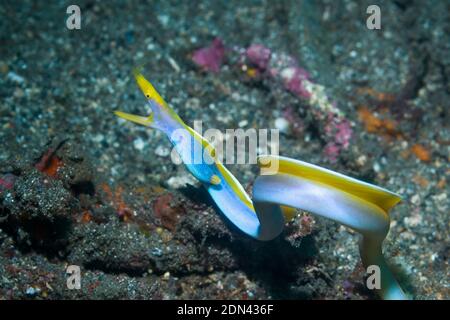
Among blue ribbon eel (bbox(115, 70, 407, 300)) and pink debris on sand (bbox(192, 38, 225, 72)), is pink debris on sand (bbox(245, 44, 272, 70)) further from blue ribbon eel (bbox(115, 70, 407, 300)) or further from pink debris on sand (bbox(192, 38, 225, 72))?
blue ribbon eel (bbox(115, 70, 407, 300))

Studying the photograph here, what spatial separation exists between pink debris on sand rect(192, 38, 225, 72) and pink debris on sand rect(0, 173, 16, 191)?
8.59 feet

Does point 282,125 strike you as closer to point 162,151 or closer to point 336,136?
point 336,136

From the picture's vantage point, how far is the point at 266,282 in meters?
3.85

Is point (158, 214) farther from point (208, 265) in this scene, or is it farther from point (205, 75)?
point (205, 75)

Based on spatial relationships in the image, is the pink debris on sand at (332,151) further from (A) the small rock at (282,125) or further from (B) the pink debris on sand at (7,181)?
(B) the pink debris on sand at (7,181)

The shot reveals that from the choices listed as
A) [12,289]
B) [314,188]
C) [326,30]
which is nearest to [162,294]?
[12,289]

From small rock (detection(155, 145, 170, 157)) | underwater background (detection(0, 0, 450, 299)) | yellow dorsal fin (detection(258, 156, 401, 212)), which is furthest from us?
small rock (detection(155, 145, 170, 157))

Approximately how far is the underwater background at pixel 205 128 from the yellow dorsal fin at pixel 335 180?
0.89 m

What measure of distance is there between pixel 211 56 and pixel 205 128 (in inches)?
45.1

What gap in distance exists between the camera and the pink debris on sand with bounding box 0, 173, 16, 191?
348 centimetres

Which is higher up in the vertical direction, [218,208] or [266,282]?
[218,208]

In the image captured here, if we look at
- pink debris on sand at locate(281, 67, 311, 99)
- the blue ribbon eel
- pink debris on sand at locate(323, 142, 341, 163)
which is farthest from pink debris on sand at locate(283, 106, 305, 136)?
Answer: the blue ribbon eel

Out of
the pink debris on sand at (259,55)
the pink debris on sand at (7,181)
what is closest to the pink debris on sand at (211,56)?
the pink debris on sand at (259,55)

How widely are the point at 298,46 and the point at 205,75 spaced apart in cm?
122
